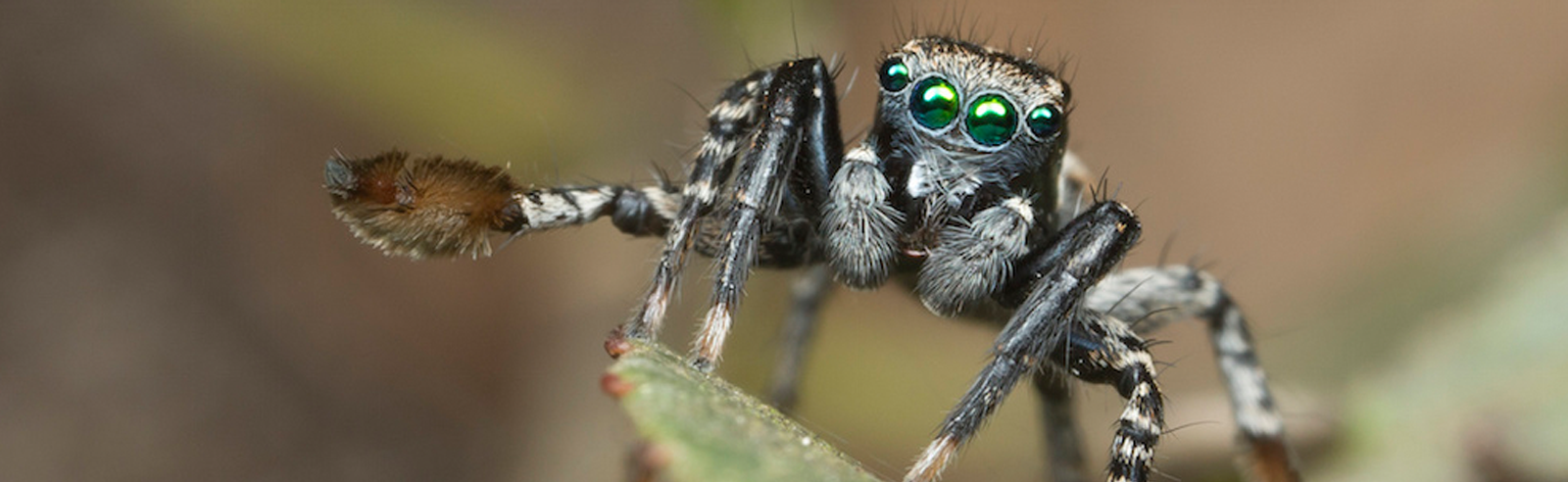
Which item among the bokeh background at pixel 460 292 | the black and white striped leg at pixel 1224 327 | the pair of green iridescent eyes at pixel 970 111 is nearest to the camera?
the pair of green iridescent eyes at pixel 970 111

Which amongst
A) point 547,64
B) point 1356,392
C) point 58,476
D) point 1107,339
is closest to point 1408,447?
point 1356,392

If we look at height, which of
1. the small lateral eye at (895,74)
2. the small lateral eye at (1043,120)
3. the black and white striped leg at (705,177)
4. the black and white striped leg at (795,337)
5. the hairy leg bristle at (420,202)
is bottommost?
the hairy leg bristle at (420,202)

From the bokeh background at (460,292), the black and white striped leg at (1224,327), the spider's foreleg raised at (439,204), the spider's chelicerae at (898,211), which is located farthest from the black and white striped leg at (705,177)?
the black and white striped leg at (1224,327)

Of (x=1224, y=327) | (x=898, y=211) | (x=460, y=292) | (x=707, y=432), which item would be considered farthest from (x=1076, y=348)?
(x=460, y=292)

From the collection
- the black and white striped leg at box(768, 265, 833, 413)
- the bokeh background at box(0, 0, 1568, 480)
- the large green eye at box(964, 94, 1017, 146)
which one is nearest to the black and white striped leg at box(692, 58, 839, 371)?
the large green eye at box(964, 94, 1017, 146)

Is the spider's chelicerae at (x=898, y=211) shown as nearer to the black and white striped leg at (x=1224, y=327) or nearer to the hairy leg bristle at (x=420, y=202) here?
the hairy leg bristle at (x=420, y=202)

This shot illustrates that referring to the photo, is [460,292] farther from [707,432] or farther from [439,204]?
[707,432]

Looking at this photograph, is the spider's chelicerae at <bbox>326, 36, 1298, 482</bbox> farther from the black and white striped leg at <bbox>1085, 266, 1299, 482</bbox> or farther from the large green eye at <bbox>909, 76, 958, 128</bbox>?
the black and white striped leg at <bbox>1085, 266, 1299, 482</bbox>
